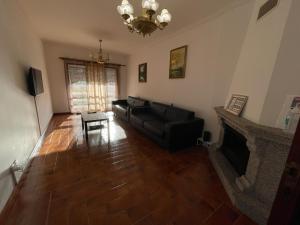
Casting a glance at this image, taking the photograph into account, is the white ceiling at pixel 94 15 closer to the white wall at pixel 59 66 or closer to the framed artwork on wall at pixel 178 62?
the framed artwork on wall at pixel 178 62

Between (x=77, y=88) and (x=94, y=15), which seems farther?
(x=77, y=88)

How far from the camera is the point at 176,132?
2576 mm

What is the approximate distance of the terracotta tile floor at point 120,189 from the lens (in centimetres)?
136

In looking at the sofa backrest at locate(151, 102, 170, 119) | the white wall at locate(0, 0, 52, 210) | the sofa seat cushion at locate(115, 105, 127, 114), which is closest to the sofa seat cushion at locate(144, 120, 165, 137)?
the sofa backrest at locate(151, 102, 170, 119)

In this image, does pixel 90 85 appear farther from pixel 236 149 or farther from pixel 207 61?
pixel 236 149

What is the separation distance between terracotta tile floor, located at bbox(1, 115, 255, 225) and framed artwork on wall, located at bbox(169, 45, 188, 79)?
196 centimetres

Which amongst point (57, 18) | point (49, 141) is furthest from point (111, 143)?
point (57, 18)

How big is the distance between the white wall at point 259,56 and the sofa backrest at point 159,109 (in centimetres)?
193

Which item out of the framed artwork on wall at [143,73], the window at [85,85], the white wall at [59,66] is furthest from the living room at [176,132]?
the window at [85,85]

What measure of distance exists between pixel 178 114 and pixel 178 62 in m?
1.38

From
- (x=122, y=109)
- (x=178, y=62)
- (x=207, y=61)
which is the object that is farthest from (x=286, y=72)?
(x=122, y=109)

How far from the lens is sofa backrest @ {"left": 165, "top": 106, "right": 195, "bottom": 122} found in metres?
2.90

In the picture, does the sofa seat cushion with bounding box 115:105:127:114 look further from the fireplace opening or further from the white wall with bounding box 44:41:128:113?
the fireplace opening

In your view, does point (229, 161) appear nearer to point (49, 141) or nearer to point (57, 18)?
point (49, 141)
